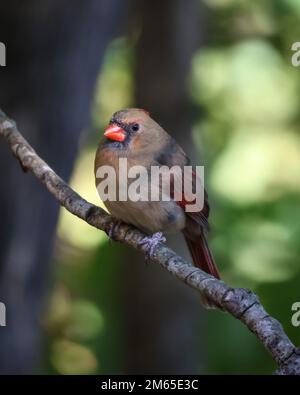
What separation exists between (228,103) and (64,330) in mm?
1651

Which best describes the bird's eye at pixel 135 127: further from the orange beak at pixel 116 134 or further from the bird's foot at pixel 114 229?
the bird's foot at pixel 114 229

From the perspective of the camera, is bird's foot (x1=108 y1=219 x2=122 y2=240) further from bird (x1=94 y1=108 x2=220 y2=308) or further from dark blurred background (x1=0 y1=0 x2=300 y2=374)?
dark blurred background (x1=0 y1=0 x2=300 y2=374)

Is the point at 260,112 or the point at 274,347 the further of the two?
the point at 260,112

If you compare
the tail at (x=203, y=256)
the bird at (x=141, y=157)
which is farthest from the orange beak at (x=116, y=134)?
the tail at (x=203, y=256)

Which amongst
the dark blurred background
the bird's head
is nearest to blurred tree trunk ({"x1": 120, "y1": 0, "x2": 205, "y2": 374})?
the dark blurred background

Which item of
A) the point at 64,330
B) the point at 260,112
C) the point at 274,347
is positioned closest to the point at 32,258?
the point at 64,330

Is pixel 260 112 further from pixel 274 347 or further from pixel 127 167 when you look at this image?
pixel 274 347

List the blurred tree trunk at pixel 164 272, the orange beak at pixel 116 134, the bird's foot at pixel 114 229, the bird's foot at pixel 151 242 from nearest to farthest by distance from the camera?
1. the bird's foot at pixel 151 242
2. the bird's foot at pixel 114 229
3. the orange beak at pixel 116 134
4. the blurred tree trunk at pixel 164 272

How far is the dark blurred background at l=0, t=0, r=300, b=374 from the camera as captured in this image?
15.2 ft

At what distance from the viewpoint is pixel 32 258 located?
465cm

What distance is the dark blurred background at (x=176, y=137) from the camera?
464 cm

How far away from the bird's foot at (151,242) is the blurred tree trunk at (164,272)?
2.16 metres

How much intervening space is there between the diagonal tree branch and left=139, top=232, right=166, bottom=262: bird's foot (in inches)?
0.8
